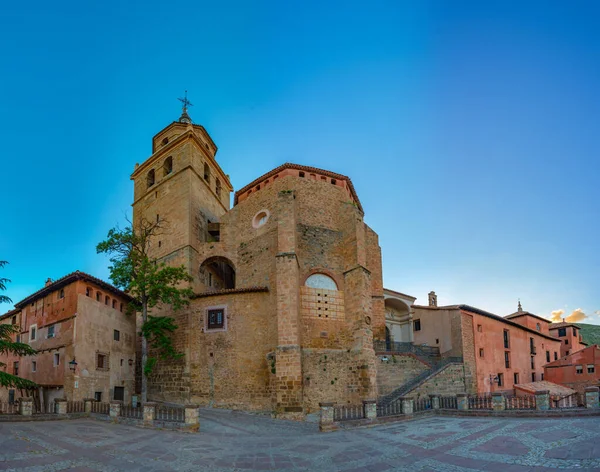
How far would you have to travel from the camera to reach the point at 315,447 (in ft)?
42.1

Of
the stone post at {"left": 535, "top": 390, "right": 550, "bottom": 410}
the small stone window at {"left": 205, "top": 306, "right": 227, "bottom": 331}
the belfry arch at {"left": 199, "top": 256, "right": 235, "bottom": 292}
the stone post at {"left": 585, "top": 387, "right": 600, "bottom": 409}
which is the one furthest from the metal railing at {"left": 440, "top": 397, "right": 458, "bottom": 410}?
the belfry arch at {"left": 199, "top": 256, "right": 235, "bottom": 292}

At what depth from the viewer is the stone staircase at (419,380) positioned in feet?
73.6

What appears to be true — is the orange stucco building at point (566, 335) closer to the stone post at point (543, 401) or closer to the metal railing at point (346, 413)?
the stone post at point (543, 401)

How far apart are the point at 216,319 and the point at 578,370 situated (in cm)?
3186

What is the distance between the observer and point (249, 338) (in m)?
22.5

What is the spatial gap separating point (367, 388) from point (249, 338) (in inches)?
257

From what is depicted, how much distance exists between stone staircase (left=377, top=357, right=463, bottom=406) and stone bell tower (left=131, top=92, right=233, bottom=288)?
43.8 ft

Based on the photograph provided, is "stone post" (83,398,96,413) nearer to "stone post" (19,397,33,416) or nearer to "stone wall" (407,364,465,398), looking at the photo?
"stone post" (19,397,33,416)

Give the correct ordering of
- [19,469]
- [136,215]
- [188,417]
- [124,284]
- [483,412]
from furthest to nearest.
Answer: [136,215]
[124,284]
[483,412]
[188,417]
[19,469]

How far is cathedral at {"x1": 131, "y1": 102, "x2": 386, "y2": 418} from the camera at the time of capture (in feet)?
70.4

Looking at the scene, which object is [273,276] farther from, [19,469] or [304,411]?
[19,469]

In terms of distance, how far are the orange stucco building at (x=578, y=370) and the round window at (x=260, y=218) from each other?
28.9 m

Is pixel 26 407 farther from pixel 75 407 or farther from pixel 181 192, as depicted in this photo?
pixel 181 192

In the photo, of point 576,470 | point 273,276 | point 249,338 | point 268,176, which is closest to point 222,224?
point 268,176
